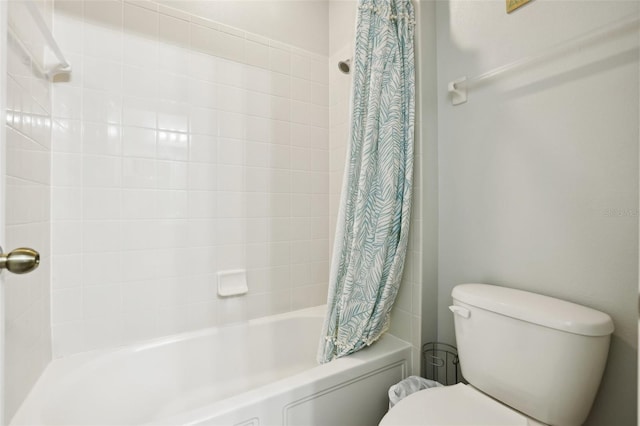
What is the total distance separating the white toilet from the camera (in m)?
0.82

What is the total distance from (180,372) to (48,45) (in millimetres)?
1414

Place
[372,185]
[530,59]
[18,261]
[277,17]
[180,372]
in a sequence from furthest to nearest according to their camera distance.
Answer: [277,17] → [180,372] → [372,185] → [530,59] → [18,261]

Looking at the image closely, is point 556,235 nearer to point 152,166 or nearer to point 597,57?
point 597,57

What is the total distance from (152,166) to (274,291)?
2.97 feet

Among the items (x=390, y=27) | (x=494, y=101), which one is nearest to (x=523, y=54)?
(x=494, y=101)

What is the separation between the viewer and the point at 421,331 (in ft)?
4.31

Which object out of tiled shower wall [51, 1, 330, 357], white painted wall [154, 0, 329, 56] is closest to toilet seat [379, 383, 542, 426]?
tiled shower wall [51, 1, 330, 357]

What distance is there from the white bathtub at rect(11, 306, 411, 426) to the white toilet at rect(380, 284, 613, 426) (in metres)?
0.27

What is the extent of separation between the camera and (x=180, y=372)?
139 centimetres

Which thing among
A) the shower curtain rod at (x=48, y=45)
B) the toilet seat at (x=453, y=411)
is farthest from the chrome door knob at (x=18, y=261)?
the toilet seat at (x=453, y=411)

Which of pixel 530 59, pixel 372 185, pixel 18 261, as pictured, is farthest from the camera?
pixel 372 185

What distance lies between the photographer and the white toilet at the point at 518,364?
817 mm

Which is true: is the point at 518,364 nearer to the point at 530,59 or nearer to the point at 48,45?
the point at 530,59

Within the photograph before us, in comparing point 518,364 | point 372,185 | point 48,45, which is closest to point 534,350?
point 518,364
